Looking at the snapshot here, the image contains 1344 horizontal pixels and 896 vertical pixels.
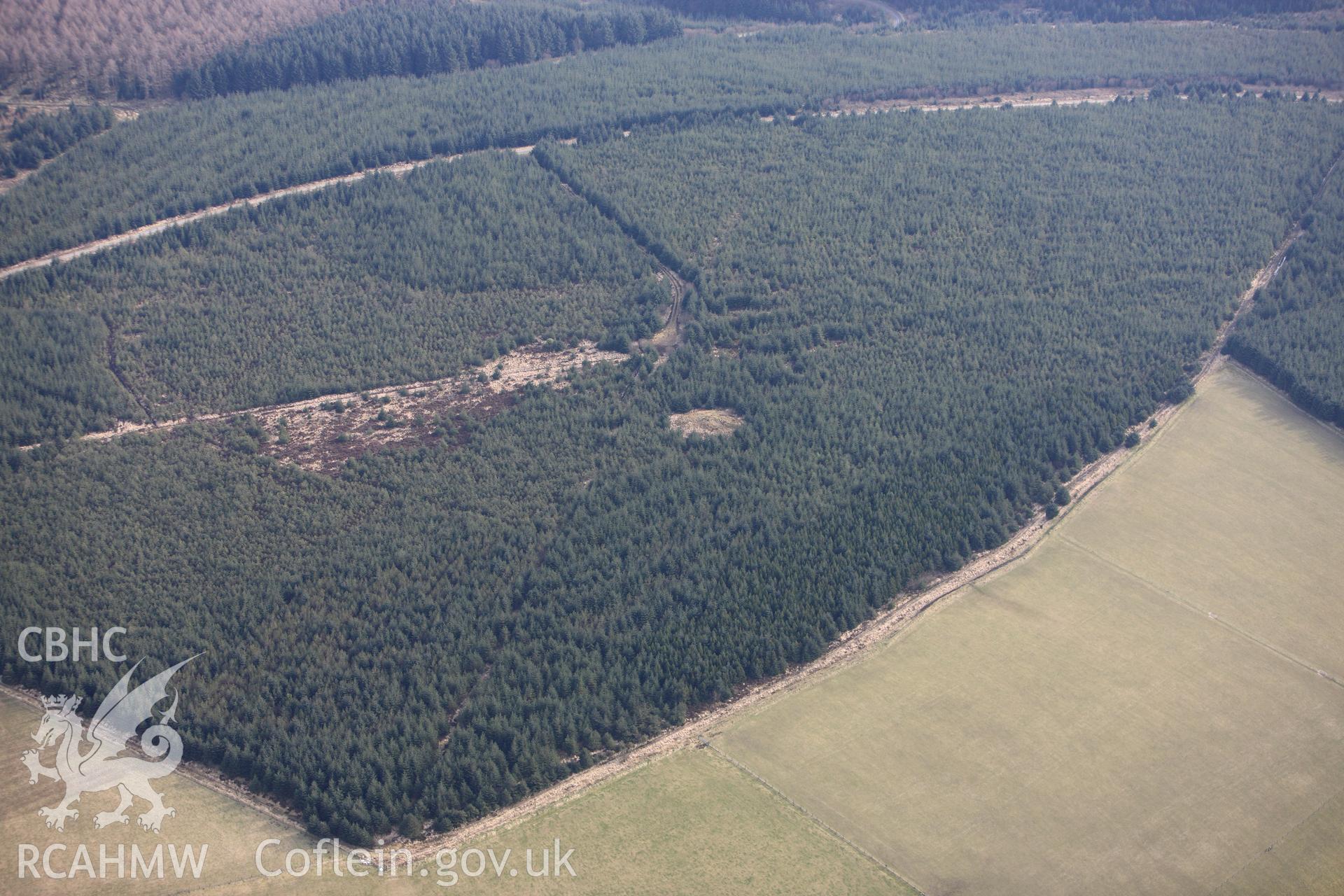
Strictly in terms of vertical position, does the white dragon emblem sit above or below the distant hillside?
below

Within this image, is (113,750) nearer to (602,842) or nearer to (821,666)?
(602,842)

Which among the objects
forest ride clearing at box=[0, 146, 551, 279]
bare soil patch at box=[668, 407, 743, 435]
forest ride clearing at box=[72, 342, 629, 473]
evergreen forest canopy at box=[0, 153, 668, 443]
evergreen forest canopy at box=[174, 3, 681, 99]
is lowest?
bare soil patch at box=[668, 407, 743, 435]

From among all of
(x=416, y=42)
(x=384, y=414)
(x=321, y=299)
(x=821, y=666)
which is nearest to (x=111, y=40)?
(x=416, y=42)

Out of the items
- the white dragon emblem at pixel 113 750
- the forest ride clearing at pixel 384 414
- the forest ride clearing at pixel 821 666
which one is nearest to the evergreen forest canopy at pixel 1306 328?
the forest ride clearing at pixel 821 666

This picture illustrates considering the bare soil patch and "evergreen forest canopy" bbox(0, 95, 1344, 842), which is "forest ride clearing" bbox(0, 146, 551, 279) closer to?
"evergreen forest canopy" bbox(0, 95, 1344, 842)

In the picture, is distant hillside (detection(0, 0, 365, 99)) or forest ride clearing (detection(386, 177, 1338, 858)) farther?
distant hillside (detection(0, 0, 365, 99))

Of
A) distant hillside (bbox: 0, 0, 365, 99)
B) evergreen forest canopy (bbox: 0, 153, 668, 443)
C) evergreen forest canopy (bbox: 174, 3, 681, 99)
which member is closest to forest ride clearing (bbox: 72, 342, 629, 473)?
evergreen forest canopy (bbox: 0, 153, 668, 443)

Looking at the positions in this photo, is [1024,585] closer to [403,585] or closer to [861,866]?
[861,866]

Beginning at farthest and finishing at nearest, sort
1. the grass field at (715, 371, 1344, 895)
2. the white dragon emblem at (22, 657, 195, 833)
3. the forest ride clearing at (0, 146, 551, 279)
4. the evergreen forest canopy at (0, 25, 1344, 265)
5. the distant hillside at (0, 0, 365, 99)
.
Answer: the distant hillside at (0, 0, 365, 99) → the evergreen forest canopy at (0, 25, 1344, 265) → the forest ride clearing at (0, 146, 551, 279) → the white dragon emblem at (22, 657, 195, 833) → the grass field at (715, 371, 1344, 895)
